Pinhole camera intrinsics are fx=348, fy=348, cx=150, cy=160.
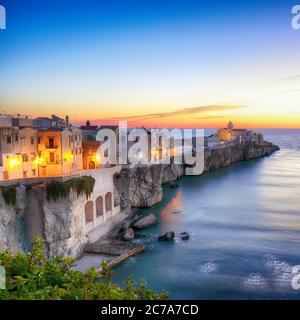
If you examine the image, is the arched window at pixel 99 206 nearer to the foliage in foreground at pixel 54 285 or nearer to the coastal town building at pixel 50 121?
the coastal town building at pixel 50 121

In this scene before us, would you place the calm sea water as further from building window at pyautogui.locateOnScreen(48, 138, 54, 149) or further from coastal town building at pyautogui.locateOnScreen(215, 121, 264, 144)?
coastal town building at pyautogui.locateOnScreen(215, 121, 264, 144)

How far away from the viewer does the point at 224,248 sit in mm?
17500

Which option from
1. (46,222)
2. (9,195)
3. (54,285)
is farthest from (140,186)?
(54,285)

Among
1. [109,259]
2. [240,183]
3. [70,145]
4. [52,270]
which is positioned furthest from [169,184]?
[52,270]

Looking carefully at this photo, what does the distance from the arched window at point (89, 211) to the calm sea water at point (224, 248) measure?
309 cm

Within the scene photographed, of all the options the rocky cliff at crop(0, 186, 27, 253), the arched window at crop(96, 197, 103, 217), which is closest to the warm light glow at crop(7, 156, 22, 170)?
the rocky cliff at crop(0, 186, 27, 253)

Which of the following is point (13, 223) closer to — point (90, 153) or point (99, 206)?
point (99, 206)

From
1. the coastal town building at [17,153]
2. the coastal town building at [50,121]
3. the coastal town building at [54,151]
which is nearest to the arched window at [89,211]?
the coastal town building at [54,151]

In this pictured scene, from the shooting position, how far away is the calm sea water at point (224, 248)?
1347 cm

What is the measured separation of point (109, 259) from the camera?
15461 millimetres

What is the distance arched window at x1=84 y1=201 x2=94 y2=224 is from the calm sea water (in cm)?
309

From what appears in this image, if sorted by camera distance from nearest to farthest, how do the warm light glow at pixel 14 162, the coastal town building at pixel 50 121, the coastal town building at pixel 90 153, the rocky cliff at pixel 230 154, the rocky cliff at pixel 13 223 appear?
the rocky cliff at pixel 13 223 → the warm light glow at pixel 14 162 → the coastal town building at pixel 90 153 → the coastal town building at pixel 50 121 → the rocky cliff at pixel 230 154

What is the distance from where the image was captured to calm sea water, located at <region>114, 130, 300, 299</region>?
1347 cm
